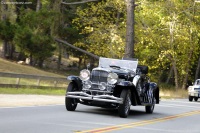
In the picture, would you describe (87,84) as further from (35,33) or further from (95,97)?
(35,33)

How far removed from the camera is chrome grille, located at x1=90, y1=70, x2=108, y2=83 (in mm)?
16828

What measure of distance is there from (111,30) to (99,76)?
82.9 feet

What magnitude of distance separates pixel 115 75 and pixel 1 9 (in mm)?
20315

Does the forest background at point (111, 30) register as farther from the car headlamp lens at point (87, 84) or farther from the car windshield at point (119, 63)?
the car headlamp lens at point (87, 84)

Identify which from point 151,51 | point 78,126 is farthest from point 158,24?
point 78,126

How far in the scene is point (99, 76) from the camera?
16969 millimetres

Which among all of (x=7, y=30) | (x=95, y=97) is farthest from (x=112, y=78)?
(x=7, y=30)

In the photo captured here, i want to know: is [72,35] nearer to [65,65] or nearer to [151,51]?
[151,51]

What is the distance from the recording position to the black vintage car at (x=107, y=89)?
16.2 meters

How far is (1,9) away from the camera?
114 ft

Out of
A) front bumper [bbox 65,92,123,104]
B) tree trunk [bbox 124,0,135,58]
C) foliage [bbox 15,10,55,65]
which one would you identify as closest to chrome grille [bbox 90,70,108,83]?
front bumper [bbox 65,92,123,104]

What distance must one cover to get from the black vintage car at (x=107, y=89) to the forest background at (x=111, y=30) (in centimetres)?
1994

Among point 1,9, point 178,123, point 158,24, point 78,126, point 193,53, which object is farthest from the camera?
point 193,53

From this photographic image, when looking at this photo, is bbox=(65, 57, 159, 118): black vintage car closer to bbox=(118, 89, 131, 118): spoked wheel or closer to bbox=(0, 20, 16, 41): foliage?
bbox=(118, 89, 131, 118): spoked wheel
